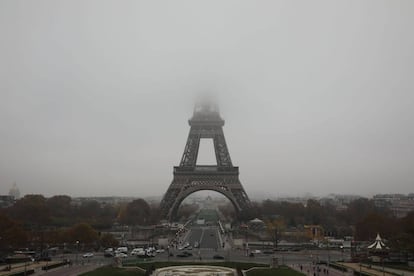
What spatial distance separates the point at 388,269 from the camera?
35.7 meters

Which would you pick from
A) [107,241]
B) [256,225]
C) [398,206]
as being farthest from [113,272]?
[398,206]

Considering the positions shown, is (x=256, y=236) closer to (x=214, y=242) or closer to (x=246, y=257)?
(x=214, y=242)

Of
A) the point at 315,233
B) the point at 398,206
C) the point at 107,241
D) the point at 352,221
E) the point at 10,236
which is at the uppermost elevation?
the point at 398,206

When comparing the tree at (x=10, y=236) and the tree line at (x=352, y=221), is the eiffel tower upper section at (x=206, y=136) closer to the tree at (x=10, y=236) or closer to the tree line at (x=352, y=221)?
the tree line at (x=352, y=221)

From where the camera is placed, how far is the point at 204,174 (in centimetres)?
7300

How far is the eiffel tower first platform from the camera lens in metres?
71.3

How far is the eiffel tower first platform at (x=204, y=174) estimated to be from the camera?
71312mm

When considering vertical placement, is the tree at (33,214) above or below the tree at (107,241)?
above

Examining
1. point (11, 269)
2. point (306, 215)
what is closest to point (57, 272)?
point (11, 269)

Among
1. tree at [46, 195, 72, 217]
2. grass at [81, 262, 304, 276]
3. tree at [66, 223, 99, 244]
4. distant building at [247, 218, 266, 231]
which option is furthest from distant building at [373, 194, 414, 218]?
tree at [66, 223, 99, 244]

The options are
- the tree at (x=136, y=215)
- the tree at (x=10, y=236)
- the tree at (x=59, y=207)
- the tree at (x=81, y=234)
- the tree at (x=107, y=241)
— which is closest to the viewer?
the tree at (x=10, y=236)

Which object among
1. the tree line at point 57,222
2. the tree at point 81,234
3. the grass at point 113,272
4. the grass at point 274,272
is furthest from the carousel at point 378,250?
the tree at point 81,234

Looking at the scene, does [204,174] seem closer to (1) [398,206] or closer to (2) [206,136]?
(2) [206,136]

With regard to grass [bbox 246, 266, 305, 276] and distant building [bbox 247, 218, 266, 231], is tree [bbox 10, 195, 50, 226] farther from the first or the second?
grass [bbox 246, 266, 305, 276]
